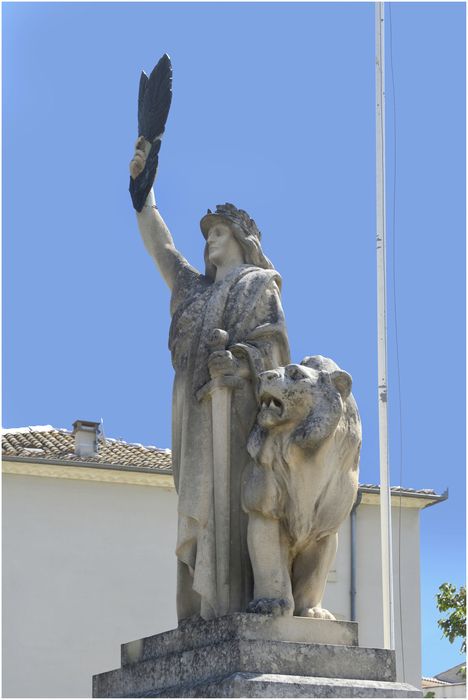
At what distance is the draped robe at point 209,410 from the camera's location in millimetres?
8227

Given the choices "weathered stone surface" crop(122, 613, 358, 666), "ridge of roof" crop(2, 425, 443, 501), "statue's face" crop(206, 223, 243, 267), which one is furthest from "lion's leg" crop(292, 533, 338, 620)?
"ridge of roof" crop(2, 425, 443, 501)

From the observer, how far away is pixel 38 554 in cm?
2945

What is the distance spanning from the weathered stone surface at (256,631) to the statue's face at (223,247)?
236 cm

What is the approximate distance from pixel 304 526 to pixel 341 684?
3.05ft

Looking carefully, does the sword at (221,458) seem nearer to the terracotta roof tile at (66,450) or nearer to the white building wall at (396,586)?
the terracotta roof tile at (66,450)

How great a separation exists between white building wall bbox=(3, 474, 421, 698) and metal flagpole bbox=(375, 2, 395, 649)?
13639 mm

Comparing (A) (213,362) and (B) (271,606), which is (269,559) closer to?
(B) (271,606)

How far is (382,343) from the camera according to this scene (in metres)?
16.0

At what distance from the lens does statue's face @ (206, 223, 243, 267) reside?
30.0 ft

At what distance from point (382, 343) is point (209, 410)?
7.73m

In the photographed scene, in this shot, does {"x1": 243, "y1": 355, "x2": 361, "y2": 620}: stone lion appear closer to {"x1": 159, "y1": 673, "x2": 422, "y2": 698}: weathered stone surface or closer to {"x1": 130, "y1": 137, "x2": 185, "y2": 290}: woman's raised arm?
{"x1": 159, "y1": 673, "x2": 422, "y2": 698}: weathered stone surface

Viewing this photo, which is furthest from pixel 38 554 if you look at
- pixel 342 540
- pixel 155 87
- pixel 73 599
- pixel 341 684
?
pixel 341 684

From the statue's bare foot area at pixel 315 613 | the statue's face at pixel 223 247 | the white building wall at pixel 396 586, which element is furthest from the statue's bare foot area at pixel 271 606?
the white building wall at pixel 396 586

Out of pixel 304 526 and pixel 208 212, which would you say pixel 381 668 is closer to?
pixel 304 526
